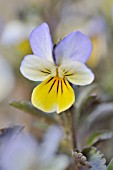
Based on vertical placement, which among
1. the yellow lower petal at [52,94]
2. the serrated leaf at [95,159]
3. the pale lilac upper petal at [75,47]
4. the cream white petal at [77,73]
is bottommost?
the serrated leaf at [95,159]

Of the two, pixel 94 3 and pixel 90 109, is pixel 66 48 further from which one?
pixel 94 3

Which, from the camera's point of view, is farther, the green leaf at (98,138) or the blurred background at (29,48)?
the blurred background at (29,48)

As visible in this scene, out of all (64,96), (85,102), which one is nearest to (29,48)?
(85,102)

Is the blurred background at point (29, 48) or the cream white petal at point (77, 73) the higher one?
the blurred background at point (29, 48)

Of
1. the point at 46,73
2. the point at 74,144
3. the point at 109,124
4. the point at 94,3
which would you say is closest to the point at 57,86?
the point at 46,73

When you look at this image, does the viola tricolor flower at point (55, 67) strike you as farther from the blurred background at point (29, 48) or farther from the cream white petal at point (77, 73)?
the blurred background at point (29, 48)

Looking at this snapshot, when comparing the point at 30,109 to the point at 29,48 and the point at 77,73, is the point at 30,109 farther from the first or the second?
the point at 29,48

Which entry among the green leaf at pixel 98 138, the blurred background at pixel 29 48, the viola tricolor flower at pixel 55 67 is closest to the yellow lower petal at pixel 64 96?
the viola tricolor flower at pixel 55 67

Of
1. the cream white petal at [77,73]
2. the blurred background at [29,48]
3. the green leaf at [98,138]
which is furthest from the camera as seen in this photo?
the blurred background at [29,48]
